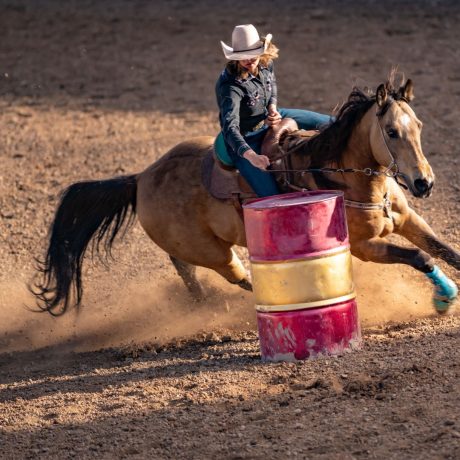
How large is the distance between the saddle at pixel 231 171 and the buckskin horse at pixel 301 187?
0.24ft

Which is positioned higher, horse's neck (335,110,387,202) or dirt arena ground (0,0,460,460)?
horse's neck (335,110,387,202)

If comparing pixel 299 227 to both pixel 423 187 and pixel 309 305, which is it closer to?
pixel 309 305

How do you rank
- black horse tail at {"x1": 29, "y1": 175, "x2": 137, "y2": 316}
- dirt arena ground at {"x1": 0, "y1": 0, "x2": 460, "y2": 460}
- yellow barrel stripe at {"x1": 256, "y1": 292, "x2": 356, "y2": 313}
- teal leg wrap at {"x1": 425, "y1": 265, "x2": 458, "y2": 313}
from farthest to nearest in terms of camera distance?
black horse tail at {"x1": 29, "y1": 175, "x2": 137, "y2": 316}, teal leg wrap at {"x1": 425, "y1": 265, "x2": 458, "y2": 313}, yellow barrel stripe at {"x1": 256, "y1": 292, "x2": 356, "y2": 313}, dirt arena ground at {"x1": 0, "y1": 0, "x2": 460, "y2": 460}

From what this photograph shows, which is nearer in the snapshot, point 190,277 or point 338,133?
point 338,133

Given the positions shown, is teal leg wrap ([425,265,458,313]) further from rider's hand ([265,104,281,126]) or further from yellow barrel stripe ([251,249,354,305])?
rider's hand ([265,104,281,126])

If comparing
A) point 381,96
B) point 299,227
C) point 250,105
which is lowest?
point 299,227

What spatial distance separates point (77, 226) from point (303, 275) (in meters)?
2.40

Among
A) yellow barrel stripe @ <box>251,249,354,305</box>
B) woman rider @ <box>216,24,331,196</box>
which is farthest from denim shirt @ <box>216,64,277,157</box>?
yellow barrel stripe @ <box>251,249,354,305</box>

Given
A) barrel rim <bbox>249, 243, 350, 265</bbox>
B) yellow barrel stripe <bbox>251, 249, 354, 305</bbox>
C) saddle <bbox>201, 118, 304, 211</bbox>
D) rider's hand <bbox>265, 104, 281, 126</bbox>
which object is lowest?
yellow barrel stripe <bbox>251, 249, 354, 305</bbox>

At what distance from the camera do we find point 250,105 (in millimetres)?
6648

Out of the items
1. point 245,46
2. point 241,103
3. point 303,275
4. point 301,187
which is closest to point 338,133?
point 301,187

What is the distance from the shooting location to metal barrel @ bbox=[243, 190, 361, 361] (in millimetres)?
5992

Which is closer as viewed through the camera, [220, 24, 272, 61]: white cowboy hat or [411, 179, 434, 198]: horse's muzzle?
[411, 179, 434, 198]: horse's muzzle

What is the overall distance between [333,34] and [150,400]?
9139mm
